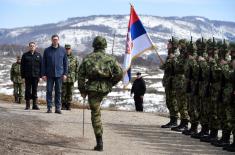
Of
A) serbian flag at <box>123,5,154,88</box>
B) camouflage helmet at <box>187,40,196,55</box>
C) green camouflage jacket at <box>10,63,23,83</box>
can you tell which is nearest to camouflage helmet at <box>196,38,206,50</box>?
camouflage helmet at <box>187,40,196,55</box>

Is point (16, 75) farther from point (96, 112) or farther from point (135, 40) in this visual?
point (96, 112)

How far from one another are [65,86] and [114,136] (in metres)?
5.39

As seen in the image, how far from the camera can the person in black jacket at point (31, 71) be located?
16469 millimetres

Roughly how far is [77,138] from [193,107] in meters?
3.02

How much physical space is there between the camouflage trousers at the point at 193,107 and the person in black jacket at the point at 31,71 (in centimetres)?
531

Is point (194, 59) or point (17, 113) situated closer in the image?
point (194, 59)

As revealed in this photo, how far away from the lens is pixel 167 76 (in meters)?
14.0

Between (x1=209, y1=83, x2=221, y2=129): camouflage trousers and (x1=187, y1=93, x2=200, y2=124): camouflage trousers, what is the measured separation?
620 mm

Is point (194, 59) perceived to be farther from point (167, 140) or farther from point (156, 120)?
point (156, 120)

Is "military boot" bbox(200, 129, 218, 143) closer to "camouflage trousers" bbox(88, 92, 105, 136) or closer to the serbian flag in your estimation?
"camouflage trousers" bbox(88, 92, 105, 136)

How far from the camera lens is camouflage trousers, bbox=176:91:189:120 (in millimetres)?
13578

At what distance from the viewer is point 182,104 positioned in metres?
13.6

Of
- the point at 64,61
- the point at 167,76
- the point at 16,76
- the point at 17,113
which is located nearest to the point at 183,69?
the point at 167,76

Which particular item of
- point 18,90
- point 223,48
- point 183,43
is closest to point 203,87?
point 223,48
